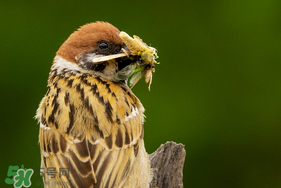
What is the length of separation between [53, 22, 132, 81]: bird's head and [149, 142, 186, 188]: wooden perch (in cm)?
73

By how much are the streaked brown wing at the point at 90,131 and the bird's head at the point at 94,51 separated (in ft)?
0.46

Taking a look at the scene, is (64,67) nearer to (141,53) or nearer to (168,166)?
(141,53)

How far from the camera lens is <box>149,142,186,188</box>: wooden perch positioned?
13.3 feet

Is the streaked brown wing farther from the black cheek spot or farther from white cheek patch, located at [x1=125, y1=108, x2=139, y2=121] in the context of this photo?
the black cheek spot

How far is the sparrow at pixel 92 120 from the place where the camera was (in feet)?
11.2

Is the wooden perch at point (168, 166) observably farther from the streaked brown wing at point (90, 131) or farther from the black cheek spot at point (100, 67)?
the black cheek spot at point (100, 67)

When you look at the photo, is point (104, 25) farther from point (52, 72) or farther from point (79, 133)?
point (79, 133)

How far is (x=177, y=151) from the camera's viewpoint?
4102 millimetres

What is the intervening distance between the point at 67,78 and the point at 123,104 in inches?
19.9
